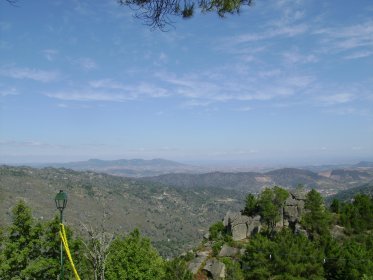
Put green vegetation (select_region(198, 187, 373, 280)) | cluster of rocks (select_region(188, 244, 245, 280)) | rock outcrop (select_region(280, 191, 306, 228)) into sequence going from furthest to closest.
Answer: rock outcrop (select_region(280, 191, 306, 228)) < cluster of rocks (select_region(188, 244, 245, 280)) < green vegetation (select_region(198, 187, 373, 280))

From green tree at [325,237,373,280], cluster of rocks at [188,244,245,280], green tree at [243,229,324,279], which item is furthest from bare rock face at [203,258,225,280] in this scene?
green tree at [325,237,373,280]

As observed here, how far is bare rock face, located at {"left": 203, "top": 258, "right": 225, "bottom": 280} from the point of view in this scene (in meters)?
47.0

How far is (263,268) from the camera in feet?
146

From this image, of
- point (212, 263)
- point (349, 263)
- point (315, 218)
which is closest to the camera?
point (349, 263)

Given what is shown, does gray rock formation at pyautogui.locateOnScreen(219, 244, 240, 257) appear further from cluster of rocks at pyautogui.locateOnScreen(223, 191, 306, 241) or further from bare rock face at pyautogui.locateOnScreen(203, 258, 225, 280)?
cluster of rocks at pyautogui.locateOnScreen(223, 191, 306, 241)

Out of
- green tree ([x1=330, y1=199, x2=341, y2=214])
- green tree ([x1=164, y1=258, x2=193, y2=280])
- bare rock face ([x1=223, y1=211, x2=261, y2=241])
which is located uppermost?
green tree ([x1=330, y1=199, x2=341, y2=214])

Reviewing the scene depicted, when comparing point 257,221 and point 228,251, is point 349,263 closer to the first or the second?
point 228,251

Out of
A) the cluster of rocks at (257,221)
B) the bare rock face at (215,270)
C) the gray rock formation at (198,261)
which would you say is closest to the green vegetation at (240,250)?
the cluster of rocks at (257,221)

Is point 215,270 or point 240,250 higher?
point 240,250

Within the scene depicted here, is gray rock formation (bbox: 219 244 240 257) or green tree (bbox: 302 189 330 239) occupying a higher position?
green tree (bbox: 302 189 330 239)

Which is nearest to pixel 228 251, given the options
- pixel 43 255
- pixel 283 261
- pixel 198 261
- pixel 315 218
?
pixel 198 261

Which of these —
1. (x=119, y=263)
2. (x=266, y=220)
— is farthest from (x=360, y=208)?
(x=119, y=263)

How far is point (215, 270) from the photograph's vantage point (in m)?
47.8

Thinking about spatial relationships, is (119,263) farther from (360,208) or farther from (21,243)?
(360,208)
